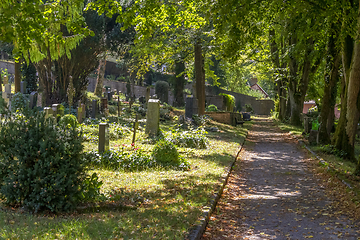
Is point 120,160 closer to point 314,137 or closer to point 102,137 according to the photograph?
point 102,137

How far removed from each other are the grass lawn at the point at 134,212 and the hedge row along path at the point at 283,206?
49cm

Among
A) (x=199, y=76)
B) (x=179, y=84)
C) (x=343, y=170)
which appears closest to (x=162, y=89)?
(x=179, y=84)

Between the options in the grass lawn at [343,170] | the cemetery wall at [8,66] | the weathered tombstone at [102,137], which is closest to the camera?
the grass lawn at [343,170]

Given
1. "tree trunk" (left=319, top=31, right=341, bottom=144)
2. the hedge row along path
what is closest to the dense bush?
the hedge row along path

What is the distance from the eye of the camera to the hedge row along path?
5.49 meters

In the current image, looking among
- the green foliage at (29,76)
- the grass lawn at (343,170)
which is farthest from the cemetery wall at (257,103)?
the grass lawn at (343,170)

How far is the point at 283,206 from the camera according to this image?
688cm

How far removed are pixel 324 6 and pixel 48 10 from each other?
7656mm

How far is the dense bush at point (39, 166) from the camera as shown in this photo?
5367mm

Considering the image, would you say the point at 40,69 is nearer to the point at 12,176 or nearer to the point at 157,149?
the point at 157,149

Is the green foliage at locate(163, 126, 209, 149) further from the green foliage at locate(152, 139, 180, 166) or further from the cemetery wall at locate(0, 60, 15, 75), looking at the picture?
the cemetery wall at locate(0, 60, 15, 75)

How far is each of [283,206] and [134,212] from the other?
2994 mm

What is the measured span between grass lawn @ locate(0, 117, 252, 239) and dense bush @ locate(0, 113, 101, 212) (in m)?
0.22

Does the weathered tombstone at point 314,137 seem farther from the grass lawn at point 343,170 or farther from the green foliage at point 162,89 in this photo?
the green foliage at point 162,89
